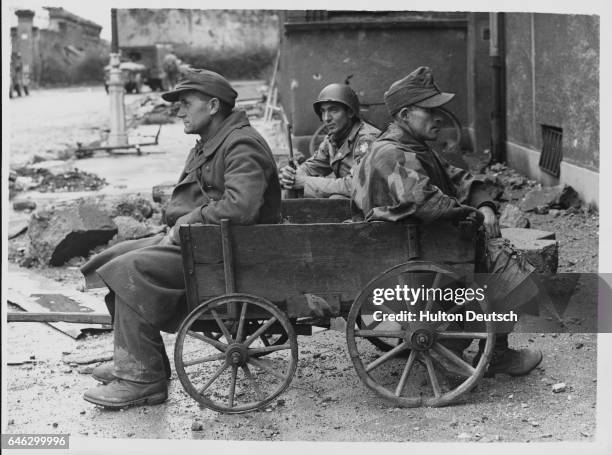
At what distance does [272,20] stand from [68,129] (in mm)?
14377

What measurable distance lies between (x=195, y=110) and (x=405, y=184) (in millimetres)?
1180

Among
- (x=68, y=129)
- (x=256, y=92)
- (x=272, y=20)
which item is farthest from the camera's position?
(x=272, y=20)

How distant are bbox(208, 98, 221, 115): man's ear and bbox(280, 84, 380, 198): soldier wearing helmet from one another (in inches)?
64.5

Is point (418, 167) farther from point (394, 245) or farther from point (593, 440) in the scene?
point (593, 440)

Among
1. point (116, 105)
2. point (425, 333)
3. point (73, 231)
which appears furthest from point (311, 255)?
point (116, 105)

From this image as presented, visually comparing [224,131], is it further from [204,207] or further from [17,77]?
[17,77]

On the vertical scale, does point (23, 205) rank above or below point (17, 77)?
below

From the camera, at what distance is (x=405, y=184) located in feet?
14.4

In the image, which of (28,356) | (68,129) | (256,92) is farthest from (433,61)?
(256,92)

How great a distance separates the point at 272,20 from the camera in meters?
33.2

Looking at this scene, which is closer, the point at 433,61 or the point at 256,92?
the point at 433,61

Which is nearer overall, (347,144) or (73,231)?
(347,144)

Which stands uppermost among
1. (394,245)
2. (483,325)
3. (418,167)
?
(418,167)

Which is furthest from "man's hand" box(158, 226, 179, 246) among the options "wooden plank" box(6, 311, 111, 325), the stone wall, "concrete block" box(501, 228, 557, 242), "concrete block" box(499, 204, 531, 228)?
the stone wall
